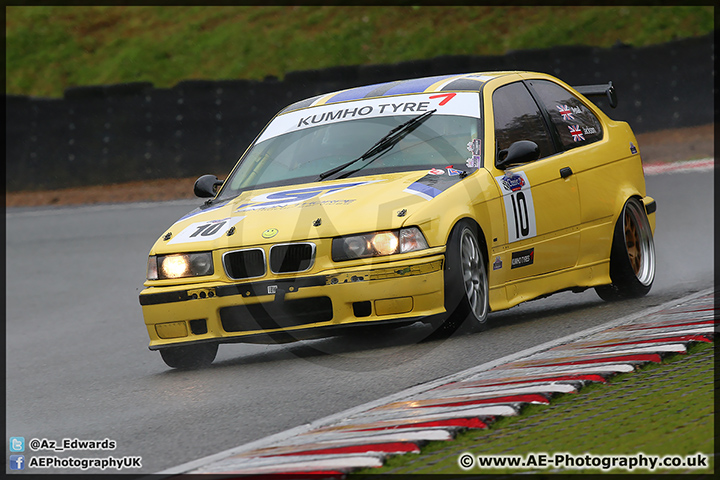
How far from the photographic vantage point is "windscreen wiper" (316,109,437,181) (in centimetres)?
728

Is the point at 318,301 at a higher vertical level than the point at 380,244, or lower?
lower

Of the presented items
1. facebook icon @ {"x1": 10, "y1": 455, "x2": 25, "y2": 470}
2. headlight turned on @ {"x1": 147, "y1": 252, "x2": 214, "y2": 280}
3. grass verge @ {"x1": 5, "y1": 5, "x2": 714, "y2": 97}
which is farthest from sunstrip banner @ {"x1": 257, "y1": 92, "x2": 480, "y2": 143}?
grass verge @ {"x1": 5, "y1": 5, "x2": 714, "y2": 97}

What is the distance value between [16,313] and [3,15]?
30.9m

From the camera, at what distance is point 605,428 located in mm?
4137

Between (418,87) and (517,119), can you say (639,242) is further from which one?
(418,87)

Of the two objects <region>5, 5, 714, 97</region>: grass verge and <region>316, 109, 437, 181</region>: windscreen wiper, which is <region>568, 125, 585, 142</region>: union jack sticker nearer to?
<region>316, 109, 437, 181</region>: windscreen wiper

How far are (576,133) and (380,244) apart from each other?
98.5 inches

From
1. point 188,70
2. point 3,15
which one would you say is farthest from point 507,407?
point 3,15

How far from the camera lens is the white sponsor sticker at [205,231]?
21.6ft

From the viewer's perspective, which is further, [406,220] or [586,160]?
Result: [586,160]

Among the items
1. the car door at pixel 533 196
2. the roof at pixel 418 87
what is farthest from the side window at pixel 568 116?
the roof at pixel 418 87

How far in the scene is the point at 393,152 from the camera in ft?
23.8

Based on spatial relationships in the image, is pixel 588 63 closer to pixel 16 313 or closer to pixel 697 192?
pixel 697 192

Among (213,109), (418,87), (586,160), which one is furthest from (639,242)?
(213,109)
